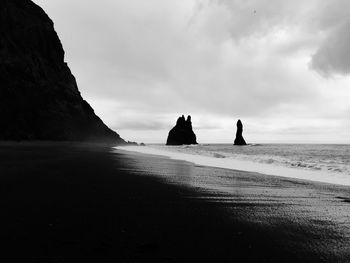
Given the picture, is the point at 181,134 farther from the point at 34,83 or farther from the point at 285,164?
the point at 285,164

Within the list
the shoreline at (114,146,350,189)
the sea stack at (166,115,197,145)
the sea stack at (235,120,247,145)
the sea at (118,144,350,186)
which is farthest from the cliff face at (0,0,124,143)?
the sea stack at (235,120,247,145)

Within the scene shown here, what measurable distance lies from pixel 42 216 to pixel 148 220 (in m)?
2.45

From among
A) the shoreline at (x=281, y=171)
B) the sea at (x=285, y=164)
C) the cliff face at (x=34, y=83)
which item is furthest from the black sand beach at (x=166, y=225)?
the cliff face at (x=34, y=83)

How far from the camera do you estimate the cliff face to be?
98812mm

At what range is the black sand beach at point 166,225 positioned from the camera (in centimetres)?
537

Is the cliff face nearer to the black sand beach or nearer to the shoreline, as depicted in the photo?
the shoreline

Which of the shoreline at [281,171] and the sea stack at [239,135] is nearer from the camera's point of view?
the shoreline at [281,171]

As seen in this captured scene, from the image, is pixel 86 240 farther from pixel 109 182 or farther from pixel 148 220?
pixel 109 182

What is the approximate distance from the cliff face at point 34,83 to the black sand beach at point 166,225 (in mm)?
91361

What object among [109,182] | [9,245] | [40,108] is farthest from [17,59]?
[9,245]

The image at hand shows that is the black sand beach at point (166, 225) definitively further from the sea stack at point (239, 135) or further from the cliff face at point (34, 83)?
the sea stack at point (239, 135)

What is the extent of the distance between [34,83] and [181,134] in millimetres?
99950

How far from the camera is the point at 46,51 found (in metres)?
124

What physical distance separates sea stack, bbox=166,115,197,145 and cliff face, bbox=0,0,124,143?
208 ft
